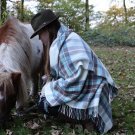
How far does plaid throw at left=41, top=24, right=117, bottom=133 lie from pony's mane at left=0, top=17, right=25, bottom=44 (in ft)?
2.34

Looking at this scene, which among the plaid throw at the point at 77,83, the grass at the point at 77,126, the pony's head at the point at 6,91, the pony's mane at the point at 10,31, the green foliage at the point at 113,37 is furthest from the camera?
the green foliage at the point at 113,37

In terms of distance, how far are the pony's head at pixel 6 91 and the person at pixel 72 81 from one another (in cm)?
42

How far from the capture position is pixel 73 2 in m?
23.7

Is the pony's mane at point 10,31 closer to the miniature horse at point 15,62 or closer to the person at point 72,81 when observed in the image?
the miniature horse at point 15,62

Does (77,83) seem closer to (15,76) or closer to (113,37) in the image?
(15,76)

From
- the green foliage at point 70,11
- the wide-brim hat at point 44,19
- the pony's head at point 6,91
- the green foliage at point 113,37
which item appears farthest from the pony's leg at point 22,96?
the green foliage at point 70,11

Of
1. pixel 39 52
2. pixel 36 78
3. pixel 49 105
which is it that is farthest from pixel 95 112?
pixel 36 78

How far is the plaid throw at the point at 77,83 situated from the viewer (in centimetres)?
416

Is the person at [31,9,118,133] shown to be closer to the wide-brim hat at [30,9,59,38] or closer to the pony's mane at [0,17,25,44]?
the wide-brim hat at [30,9,59,38]

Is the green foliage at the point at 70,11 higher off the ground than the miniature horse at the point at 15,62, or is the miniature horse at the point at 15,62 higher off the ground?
the miniature horse at the point at 15,62

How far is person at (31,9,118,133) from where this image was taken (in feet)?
13.6

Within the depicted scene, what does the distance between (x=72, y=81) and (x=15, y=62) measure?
2.70 feet

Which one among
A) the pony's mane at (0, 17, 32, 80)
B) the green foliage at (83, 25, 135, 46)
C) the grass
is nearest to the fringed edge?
the grass

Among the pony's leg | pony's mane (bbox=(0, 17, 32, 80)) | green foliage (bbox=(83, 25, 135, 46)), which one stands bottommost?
green foliage (bbox=(83, 25, 135, 46))
